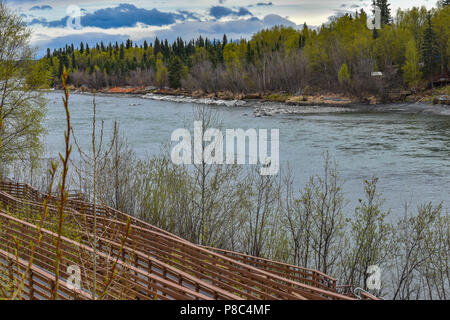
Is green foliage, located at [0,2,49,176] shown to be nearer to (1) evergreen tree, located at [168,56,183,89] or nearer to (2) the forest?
(2) the forest

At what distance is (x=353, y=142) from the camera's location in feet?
116

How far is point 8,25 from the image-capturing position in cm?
2288

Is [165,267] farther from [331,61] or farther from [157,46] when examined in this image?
[157,46]

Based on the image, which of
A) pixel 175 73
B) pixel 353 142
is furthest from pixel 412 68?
pixel 175 73

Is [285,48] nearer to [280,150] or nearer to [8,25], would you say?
[280,150]

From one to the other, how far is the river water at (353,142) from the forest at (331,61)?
2068 cm

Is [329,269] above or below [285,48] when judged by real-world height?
below

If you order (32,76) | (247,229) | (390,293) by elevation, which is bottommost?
(390,293)

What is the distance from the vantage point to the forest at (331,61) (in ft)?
237

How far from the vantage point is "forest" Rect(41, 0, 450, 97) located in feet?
237

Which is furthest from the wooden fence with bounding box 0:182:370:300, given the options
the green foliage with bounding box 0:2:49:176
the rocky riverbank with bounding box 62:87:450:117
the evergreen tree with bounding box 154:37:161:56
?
the evergreen tree with bounding box 154:37:161:56

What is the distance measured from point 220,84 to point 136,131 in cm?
5078
